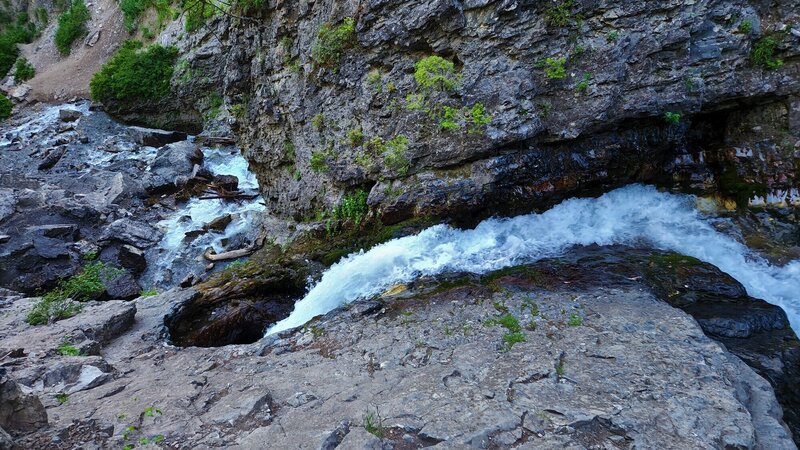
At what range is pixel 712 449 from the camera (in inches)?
177

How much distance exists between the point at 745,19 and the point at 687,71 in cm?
130

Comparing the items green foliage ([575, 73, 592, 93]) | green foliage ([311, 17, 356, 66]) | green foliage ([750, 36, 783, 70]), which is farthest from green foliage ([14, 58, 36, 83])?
green foliage ([750, 36, 783, 70])

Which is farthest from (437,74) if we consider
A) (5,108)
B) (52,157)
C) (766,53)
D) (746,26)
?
(5,108)

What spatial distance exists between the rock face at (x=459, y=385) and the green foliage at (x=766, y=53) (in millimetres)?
5515

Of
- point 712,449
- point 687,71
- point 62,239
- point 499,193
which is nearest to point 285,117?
point 499,193

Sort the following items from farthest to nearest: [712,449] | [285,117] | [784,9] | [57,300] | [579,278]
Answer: [285,117] → [57,300] → [784,9] → [579,278] → [712,449]

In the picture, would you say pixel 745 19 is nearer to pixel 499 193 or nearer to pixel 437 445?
pixel 499 193

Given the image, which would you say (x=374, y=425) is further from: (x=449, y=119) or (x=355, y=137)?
(x=355, y=137)

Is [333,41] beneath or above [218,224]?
above

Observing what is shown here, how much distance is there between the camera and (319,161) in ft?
37.1

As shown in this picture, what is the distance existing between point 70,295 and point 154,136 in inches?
513

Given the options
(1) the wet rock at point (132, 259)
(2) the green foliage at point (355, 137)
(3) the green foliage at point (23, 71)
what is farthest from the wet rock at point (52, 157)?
(2) the green foliage at point (355, 137)

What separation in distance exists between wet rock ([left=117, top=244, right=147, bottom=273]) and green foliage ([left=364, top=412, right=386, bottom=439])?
439 inches

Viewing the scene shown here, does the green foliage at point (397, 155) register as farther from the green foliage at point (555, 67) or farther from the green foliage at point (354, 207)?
the green foliage at point (555, 67)
